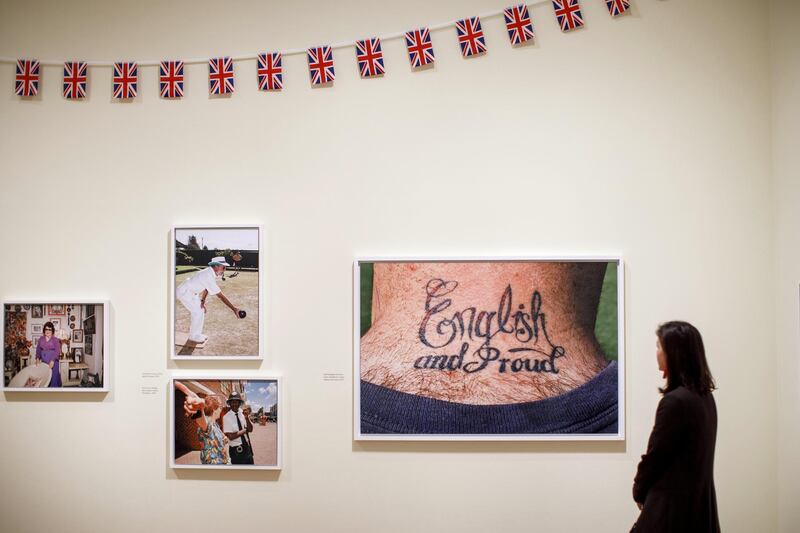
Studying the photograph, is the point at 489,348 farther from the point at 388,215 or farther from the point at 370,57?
the point at 370,57

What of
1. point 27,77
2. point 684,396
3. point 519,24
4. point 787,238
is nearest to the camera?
point 684,396

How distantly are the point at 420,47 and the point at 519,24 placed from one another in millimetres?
470

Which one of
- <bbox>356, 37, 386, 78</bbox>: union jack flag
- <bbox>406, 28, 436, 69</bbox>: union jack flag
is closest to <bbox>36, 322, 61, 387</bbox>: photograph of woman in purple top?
<bbox>356, 37, 386, 78</bbox>: union jack flag

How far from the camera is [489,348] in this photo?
2764 mm

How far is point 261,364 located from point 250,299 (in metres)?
0.31

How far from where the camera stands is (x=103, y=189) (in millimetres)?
2904

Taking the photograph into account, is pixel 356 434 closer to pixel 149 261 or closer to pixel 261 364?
pixel 261 364

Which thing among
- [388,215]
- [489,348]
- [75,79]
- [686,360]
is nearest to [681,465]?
[686,360]

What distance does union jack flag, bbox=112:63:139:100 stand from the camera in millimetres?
2908

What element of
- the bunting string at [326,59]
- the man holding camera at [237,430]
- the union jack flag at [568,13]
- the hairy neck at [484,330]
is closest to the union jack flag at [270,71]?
the bunting string at [326,59]

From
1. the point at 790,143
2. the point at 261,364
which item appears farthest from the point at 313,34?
the point at 790,143

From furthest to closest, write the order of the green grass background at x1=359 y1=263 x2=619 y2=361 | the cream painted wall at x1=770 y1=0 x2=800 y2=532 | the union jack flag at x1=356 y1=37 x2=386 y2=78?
the union jack flag at x1=356 y1=37 x2=386 y2=78
the green grass background at x1=359 y1=263 x2=619 y2=361
the cream painted wall at x1=770 y1=0 x2=800 y2=532

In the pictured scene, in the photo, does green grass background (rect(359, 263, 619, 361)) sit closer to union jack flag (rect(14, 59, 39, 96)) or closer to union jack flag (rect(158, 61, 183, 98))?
union jack flag (rect(158, 61, 183, 98))

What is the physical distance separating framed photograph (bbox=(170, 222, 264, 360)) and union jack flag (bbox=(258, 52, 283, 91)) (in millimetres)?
684
